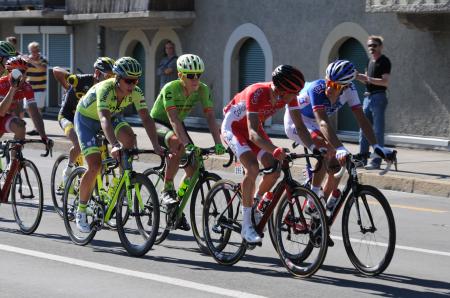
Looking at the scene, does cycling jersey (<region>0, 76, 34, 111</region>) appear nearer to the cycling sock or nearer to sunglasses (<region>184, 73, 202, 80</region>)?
the cycling sock

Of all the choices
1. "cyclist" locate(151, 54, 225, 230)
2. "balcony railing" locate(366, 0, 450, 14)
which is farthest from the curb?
"cyclist" locate(151, 54, 225, 230)

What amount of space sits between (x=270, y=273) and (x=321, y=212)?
2.76 feet

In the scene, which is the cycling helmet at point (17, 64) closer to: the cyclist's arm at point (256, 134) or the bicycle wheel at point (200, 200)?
the bicycle wheel at point (200, 200)

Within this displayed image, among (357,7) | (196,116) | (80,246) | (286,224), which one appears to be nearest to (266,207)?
(286,224)

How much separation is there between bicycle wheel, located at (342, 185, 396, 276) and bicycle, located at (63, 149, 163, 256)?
1.66 metres

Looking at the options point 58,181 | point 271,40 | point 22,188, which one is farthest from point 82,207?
point 271,40

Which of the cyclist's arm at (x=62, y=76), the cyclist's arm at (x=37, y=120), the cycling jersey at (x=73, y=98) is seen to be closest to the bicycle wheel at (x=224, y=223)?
the cyclist's arm at (x=37, y=120)

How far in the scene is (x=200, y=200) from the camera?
10.5 meters

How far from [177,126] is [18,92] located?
7.70ft

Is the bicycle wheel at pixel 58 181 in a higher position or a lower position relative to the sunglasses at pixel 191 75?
lower

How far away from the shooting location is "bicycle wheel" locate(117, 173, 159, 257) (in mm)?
10125

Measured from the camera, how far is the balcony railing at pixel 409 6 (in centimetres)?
1889

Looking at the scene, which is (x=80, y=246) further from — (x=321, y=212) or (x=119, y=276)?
(x=321, y=212)

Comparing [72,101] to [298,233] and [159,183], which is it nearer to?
[159,183]
